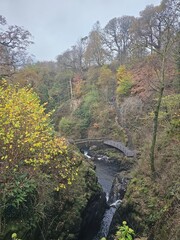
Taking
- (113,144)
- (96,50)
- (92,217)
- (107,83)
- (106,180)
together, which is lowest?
(106,180)

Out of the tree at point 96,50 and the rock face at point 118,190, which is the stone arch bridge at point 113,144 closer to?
the rock face at point 118,190

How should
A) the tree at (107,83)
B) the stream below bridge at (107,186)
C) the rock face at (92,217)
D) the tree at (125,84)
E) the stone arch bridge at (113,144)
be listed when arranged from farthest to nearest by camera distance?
the tree at (107,83)
the tree at (125,84)
the stone arch bridge at (113,144)
the stream below bridge at (107,186)
the rock face at (92,217)

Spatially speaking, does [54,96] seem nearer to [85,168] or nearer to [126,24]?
[126,24]

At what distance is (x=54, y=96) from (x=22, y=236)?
128 ft

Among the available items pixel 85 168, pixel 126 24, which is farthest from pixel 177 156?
pixel 126 24

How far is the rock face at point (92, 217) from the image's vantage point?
1269cm

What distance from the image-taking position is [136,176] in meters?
14.1

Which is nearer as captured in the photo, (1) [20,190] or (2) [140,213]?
(1) [20,190]

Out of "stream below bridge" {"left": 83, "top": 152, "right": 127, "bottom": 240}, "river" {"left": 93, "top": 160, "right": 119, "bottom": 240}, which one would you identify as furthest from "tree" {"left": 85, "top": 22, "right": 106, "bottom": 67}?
"river" {"left": 93, "top": 160, "right": 119, "bottom": 240}

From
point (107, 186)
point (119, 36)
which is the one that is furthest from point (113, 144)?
point (119, 36)

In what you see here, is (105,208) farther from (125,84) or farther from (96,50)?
(96,50)

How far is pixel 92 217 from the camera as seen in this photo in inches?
536

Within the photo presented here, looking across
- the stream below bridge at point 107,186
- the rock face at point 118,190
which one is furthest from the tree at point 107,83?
the rock face at point 118,190

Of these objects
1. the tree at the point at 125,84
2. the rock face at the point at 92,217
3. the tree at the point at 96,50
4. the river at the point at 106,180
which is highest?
the tree at the point at 96,50
